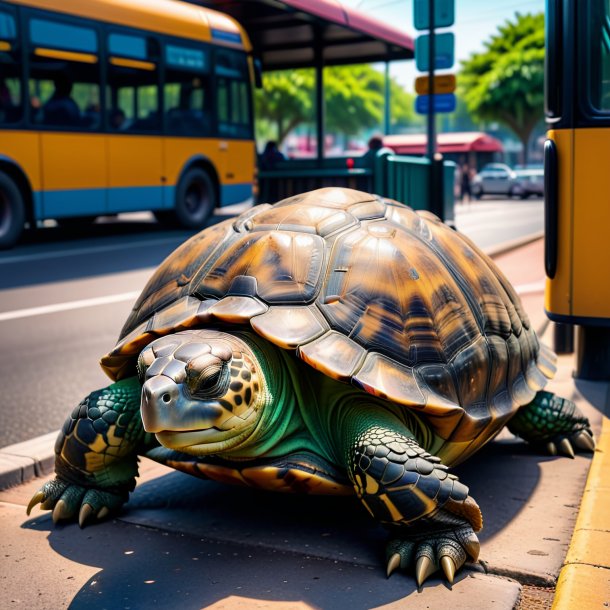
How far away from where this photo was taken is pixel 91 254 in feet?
43.6

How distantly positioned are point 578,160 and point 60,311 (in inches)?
205

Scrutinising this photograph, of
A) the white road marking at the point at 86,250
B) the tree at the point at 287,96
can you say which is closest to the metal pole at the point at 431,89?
the white road marking at the point at 86,250

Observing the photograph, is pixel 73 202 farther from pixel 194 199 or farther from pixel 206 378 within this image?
pixel 206 378

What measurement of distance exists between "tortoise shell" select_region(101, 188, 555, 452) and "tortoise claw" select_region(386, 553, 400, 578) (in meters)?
0.49

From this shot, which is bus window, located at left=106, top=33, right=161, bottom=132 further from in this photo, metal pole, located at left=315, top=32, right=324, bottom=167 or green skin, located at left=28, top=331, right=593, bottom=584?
green skin, located at left=28, top=331, right=593, bottom=584

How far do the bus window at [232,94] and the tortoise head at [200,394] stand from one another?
607 inches

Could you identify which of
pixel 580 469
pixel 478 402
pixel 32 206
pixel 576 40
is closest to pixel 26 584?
pixel 478 402

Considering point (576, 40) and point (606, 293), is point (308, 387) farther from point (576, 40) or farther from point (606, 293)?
point (576, 40)

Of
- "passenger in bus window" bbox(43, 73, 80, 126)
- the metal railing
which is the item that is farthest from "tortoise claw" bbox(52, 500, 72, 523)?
"passenger in bus window" bbox(43, 73, 80, 126)

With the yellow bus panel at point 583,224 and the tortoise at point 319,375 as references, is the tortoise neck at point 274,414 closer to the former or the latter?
the tortoise at point 319,375

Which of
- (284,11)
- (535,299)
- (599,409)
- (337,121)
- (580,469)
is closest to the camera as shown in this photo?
(580,469)

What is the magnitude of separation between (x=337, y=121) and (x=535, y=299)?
A: 239ft

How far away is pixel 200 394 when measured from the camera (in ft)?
8.81

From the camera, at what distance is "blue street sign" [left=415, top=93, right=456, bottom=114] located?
12330 mm
